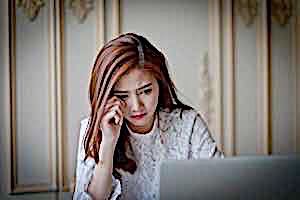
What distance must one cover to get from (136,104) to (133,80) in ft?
0.29

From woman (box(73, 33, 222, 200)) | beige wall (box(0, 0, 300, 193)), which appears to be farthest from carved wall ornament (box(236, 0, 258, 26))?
woman (box(73, 33, 222, 200))

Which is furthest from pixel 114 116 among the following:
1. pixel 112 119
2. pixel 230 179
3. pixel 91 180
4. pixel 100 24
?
pixel 230 179

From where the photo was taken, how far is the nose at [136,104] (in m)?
2.10

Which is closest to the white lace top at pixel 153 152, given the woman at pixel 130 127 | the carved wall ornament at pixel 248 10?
the woman at pixel 130 127

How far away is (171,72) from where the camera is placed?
7.21ft

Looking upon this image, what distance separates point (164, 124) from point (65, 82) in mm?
403

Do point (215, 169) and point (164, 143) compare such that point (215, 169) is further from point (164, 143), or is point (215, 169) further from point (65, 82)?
point (65, 82)

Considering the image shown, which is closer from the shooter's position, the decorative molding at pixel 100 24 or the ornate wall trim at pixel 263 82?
the decorative molding at pixel 100 24

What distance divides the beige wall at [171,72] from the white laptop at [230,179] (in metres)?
0.46

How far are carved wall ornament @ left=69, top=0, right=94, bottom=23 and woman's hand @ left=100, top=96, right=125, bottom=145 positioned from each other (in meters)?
0.34

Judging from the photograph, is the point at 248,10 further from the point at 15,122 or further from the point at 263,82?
the point at 15,122

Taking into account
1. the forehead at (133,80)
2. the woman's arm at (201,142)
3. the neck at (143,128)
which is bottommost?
the woman's arm at (201,142)

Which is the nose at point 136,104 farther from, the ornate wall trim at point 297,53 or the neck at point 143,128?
the ornate wall trim at point 297,53

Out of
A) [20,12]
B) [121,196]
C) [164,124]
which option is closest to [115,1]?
[20,12]
